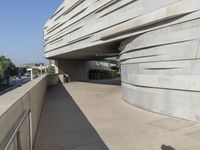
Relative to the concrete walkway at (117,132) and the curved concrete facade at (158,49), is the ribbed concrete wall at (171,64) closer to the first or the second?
the curved concrete facade at (158,49)

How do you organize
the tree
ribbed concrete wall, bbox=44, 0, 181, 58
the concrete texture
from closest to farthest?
ribbed concrete wall, bbox=44, 0, 181, 58 → the concrete texture → the tree

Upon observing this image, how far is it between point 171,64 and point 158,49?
977mm

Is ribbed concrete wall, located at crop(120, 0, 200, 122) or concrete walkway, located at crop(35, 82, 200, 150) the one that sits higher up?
ribbed concrete wall, located at crop(120, 0, 200, 122)

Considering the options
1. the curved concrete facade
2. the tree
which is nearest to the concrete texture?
the curved concrete facade

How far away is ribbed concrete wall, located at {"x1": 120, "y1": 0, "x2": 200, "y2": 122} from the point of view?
26.3ft

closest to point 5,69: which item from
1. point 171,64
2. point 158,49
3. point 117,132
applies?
point 158,49

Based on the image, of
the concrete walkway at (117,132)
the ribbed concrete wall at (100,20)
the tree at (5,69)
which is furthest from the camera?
the tree at (5,69)

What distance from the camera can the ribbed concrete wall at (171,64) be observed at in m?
8.01

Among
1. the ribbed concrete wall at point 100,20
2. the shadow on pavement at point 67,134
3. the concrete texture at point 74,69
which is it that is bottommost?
the shadow on pavement at point 67,134

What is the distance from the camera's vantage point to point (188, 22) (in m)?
8.21

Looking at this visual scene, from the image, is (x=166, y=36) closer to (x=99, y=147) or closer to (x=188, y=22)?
(x=188, y=22)

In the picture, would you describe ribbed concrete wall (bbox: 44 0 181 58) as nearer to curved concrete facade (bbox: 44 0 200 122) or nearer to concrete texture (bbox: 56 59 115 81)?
curved concrete facade (bbox: 44 0 200 122)

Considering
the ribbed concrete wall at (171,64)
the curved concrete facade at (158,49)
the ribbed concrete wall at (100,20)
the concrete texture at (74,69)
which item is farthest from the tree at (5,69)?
the ribbed concrete wall at (171,64)

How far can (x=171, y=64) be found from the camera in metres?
8.91
